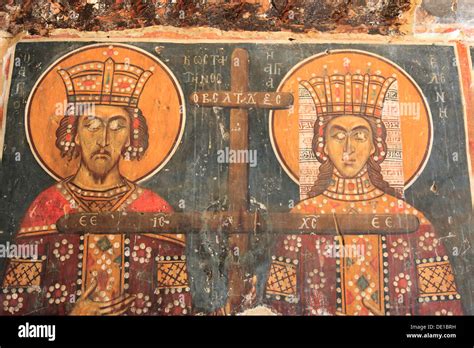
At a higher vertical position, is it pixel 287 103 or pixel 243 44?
pixel 243 44

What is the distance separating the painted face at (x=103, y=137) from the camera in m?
6.55

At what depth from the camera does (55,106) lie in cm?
671

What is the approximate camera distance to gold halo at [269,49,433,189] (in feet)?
21.5

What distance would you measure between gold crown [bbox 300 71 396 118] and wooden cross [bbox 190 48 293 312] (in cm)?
29

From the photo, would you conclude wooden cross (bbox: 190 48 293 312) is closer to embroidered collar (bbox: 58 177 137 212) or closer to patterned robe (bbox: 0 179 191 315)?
patterned robe (bbox: 0 179 191 315)

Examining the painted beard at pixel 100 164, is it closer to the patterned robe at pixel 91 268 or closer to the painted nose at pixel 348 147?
the patterned robe at pixel 91 268

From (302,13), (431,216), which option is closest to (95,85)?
(302,13)

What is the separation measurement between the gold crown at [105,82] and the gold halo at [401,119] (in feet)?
4.45

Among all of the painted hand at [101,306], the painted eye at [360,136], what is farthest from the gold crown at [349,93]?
the painted hand at [101,306]

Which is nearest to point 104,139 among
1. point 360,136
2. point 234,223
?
point 234,223

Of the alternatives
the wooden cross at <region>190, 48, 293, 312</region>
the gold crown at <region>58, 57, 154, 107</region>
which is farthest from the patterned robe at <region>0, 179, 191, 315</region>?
the gold crown at <region>58, 57, 154, 107</region>
